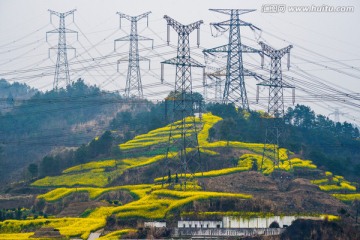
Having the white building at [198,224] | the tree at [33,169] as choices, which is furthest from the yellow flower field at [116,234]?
the tree at [33,169]

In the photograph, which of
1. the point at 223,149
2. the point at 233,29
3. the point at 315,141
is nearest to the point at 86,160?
the point at 223,149

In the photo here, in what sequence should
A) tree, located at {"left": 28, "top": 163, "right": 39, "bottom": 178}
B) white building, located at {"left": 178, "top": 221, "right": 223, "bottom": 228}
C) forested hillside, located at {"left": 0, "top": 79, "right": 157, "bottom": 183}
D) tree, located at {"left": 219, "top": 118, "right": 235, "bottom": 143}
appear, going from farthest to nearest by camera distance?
forested hillside, located at {"left": 0, "top": 79, "right": 157, "bottom": 183}
tree, located at {"left": 219, "top": 118, "right": 235, "bottom": 143}
tree, located at {"left": 28, "top": 163, "right": 39, "bottom": 178}
white building, located at {"left": 178, "top": 221, "right": 223, "bottom": 228}

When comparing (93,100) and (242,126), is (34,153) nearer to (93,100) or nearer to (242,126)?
(93,100)

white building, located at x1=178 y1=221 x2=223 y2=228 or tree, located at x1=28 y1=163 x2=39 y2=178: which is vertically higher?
tree, located at x1=28 y1=163 x2=39 y2=178

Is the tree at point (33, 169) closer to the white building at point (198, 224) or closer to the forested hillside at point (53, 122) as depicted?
the forested hillside at point (53, 122)

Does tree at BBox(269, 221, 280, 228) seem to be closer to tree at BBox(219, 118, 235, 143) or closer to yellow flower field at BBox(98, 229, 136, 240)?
yellow flower field at BBox(98, 229, 136, 240)

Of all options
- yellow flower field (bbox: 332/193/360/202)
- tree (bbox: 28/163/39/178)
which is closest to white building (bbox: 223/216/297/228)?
yellow flower field (bbox: 332/193/360/202)

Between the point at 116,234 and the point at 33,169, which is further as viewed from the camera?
the point at 33,169

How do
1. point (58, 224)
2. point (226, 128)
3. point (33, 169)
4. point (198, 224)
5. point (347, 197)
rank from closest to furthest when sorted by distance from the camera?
point (198, 224), point (58, 224), point (347, 197), point (33, 169), point (226, 128)

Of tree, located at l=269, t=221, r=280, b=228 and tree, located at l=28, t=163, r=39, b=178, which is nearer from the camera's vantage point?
tree, located at l=269, t=221, r=280, b=228

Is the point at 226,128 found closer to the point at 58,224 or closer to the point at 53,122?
the point at 58,224

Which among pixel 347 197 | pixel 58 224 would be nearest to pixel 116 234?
pixel 58 224

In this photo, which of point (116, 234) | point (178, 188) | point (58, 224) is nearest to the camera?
point (116, 234)
